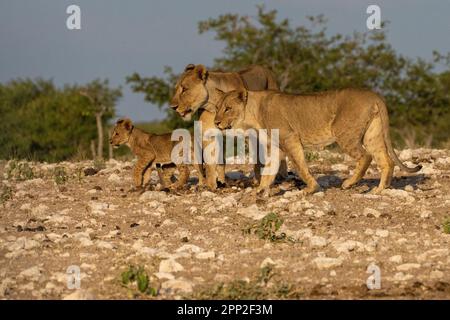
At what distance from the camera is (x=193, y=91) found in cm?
1181

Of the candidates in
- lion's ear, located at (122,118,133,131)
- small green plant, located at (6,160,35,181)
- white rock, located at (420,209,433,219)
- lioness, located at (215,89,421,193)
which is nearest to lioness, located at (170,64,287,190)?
lioness, located at (215,89,421,193)

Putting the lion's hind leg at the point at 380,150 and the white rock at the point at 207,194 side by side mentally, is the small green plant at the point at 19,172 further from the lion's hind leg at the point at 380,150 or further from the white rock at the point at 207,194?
the lion's hind leg at the point at 380,150

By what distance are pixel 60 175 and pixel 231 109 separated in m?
3.06

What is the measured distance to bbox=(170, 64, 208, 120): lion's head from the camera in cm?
1181

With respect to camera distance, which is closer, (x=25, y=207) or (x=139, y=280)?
(x=139, y=280)

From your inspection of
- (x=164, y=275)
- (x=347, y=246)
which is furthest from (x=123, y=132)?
(x=164, y=275)

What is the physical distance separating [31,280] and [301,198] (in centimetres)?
406

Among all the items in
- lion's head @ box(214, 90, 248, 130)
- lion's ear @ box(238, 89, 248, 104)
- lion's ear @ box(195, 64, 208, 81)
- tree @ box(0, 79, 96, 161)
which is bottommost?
tree @ box(0, 79, 96, 161)

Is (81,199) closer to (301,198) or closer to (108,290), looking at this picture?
(301,198)

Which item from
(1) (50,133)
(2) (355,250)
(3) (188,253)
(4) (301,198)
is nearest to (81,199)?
(4) (301,198)

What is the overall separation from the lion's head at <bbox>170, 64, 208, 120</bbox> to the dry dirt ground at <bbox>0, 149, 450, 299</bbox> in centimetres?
103

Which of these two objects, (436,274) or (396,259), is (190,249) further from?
(436,274)

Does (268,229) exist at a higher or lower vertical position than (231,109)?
lower

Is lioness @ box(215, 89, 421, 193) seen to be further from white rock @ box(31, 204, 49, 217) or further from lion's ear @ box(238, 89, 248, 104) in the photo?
white rock @ box(31, 204, 49, 217)
